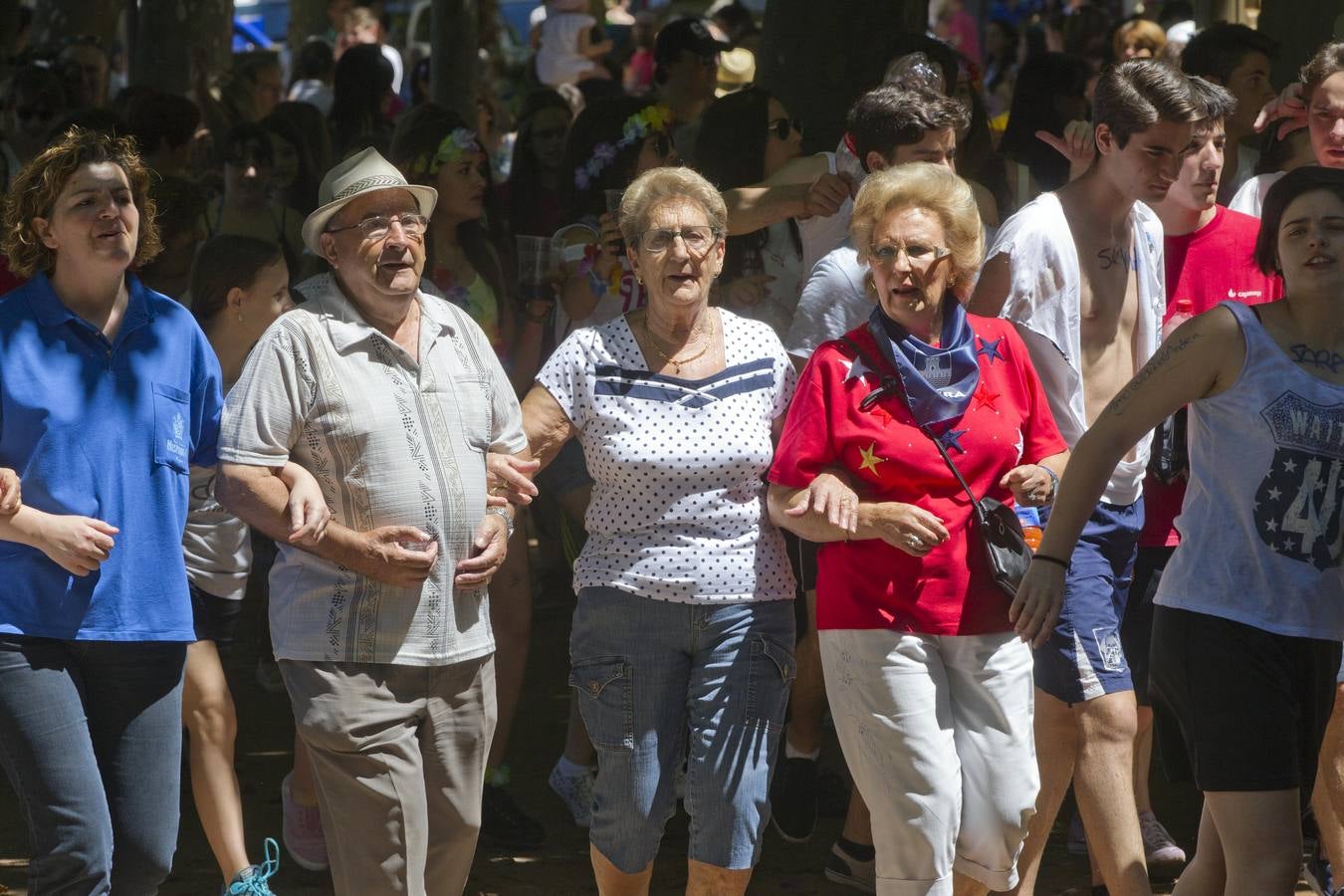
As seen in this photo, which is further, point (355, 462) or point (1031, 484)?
point (1031, 484)

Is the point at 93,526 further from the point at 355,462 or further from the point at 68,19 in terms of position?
the point at 68,19

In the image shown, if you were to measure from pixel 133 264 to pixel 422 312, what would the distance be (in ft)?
2.37

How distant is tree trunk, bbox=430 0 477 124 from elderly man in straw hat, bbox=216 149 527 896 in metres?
8.20

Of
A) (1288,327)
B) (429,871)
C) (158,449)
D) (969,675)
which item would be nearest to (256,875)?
(429,871)

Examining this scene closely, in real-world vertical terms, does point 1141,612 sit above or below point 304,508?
below

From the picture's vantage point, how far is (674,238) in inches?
190

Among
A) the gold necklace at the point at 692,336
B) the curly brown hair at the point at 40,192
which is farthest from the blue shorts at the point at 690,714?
the curly brown hair at the point at 40,192

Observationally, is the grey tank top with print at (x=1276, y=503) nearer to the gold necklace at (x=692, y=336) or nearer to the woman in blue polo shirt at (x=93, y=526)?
the gold necklace at (x=692, y=336)

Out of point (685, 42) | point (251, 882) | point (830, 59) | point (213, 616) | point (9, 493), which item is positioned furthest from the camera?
point (685, 42)

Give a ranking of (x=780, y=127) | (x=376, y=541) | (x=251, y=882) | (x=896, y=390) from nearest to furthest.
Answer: (x=376, y=541)
(x=896, y=390)
(x=251, y=882)
(x=780, y=127)

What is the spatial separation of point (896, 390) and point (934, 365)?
0.40 ft

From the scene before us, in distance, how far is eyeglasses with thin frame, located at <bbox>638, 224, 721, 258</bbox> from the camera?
15.8ft

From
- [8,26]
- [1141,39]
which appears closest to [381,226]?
[1141,39]

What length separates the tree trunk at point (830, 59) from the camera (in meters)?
8.33
